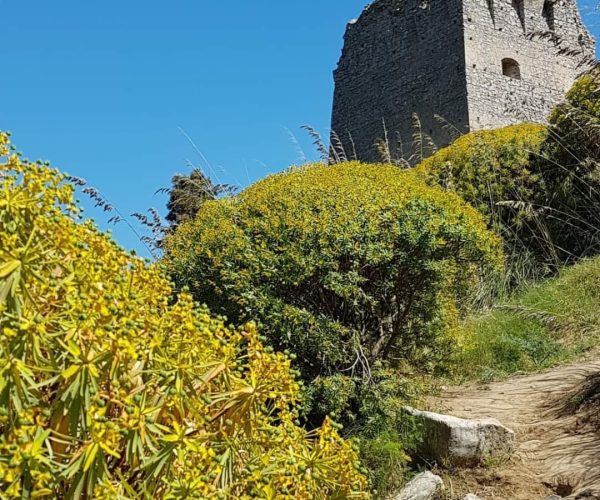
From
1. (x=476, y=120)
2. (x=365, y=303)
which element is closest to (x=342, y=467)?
(x=365, y=303)

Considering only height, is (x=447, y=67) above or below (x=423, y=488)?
above

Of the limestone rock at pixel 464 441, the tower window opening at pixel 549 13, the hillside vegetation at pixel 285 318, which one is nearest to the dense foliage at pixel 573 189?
the hillside vegetation at pixel 285 318

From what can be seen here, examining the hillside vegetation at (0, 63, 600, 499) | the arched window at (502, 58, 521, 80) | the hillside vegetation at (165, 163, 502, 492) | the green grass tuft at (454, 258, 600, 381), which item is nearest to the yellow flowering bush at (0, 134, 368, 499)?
the hillside vegetation at (0, 63, 600, 499)

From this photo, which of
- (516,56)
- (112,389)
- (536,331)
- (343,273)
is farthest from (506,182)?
(112,389)

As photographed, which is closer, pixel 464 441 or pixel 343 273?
pixel 464 441

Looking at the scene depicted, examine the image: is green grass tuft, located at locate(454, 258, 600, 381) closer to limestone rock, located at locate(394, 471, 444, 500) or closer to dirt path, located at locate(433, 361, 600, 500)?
dirt path, located at locate(433, 361, 600, 500)

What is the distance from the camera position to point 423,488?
11.8 feet

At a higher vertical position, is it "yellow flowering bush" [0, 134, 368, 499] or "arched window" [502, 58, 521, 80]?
"arched window" [502, 58, 521, 80]

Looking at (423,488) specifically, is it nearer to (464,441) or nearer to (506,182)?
(464,441)

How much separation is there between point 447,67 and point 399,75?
160cm

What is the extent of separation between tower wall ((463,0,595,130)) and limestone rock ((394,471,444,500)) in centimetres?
1196

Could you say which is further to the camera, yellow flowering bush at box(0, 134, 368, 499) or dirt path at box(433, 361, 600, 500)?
dirt path at box(433, 361, 600, 500)

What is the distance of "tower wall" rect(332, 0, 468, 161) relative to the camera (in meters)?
15.2

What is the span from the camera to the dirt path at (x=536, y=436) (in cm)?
367
